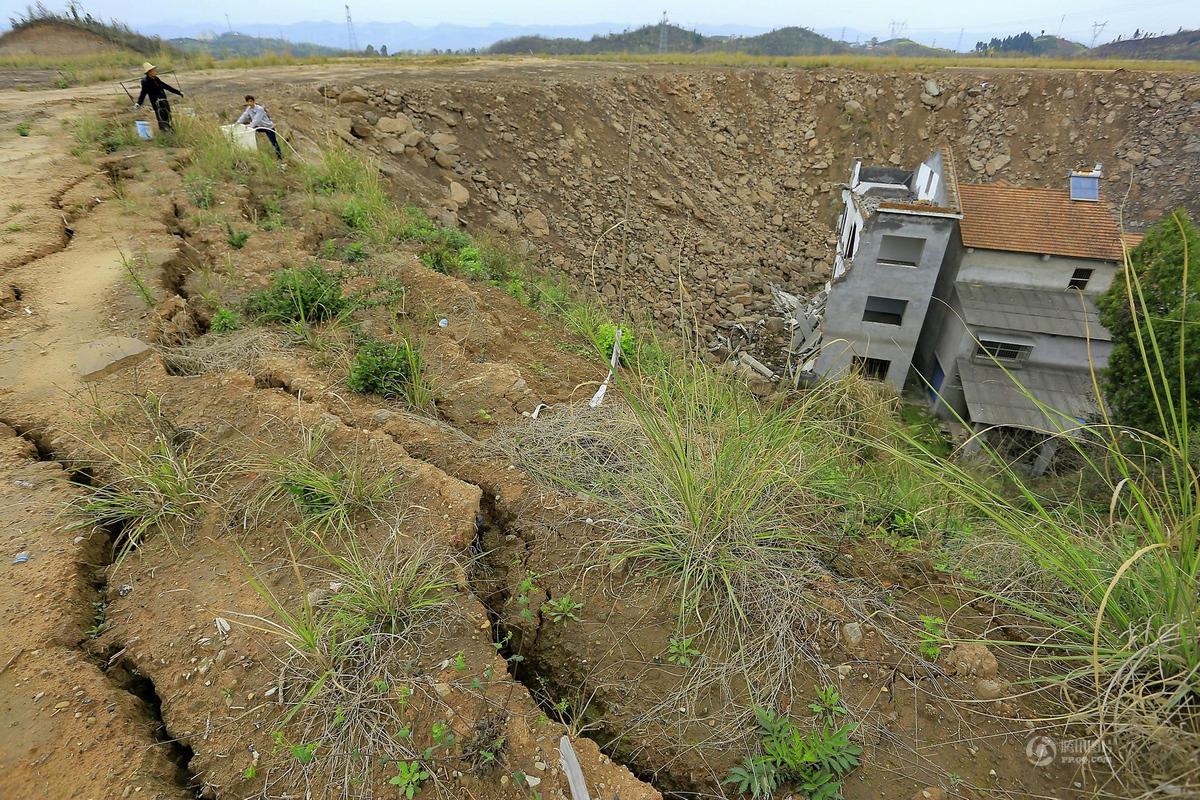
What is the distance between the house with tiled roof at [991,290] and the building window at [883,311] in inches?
0.9

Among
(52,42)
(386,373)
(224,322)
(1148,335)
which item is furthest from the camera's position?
(52,42)

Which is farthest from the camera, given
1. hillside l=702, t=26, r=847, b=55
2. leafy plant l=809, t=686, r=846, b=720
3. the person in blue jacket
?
hillside l=702, t=26, r=847, b=55

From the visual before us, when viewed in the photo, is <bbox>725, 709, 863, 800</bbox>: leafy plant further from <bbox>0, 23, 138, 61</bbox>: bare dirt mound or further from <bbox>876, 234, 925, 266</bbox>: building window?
<bbox>0, 23, 138, 61</bbox>: bare dirt mound

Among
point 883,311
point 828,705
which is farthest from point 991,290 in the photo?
point 828,705

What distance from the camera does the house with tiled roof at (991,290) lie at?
11414 mm

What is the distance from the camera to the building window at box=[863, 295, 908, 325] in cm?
1283

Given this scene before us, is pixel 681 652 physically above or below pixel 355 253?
below

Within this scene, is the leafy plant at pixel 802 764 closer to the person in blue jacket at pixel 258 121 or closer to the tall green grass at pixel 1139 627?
the tall green grass at pixel 1139 627

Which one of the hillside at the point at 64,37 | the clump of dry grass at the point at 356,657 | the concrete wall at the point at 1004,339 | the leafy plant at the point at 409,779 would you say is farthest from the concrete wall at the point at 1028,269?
the hillside at the point at 64,37

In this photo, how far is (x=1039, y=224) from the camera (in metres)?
12.1

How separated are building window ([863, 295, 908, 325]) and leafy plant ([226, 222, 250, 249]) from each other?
11766mm

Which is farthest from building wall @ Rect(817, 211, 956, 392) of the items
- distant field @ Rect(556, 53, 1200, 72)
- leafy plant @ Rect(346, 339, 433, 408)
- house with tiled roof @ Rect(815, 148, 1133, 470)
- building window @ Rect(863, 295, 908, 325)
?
distant field @ Rect(556, 53, 1200, 72)

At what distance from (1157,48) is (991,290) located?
65788mm

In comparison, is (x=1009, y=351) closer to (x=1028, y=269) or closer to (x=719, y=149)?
(x=1028, y=269)
